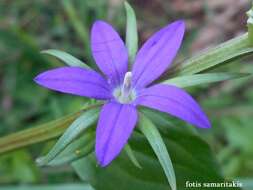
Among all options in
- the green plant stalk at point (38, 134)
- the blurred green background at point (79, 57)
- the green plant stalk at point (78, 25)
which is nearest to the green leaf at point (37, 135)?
the green plant stalk at point (38, 134)

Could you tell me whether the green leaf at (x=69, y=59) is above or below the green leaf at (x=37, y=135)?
above

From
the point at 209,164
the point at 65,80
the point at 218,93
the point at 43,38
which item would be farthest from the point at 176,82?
the point at 43,38

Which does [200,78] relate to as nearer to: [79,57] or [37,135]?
[37,135]

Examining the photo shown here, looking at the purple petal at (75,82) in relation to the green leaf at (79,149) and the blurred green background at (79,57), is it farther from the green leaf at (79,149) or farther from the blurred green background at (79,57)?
the blurred green background at (79,57)

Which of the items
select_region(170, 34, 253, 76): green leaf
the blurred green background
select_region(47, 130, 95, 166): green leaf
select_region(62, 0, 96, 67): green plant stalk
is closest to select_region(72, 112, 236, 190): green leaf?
select_region(47, 130, 95, 166): green leaf

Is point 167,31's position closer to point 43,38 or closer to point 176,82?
point 176,82

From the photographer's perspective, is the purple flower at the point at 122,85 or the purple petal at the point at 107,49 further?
the purple petal at the point at 107,49
